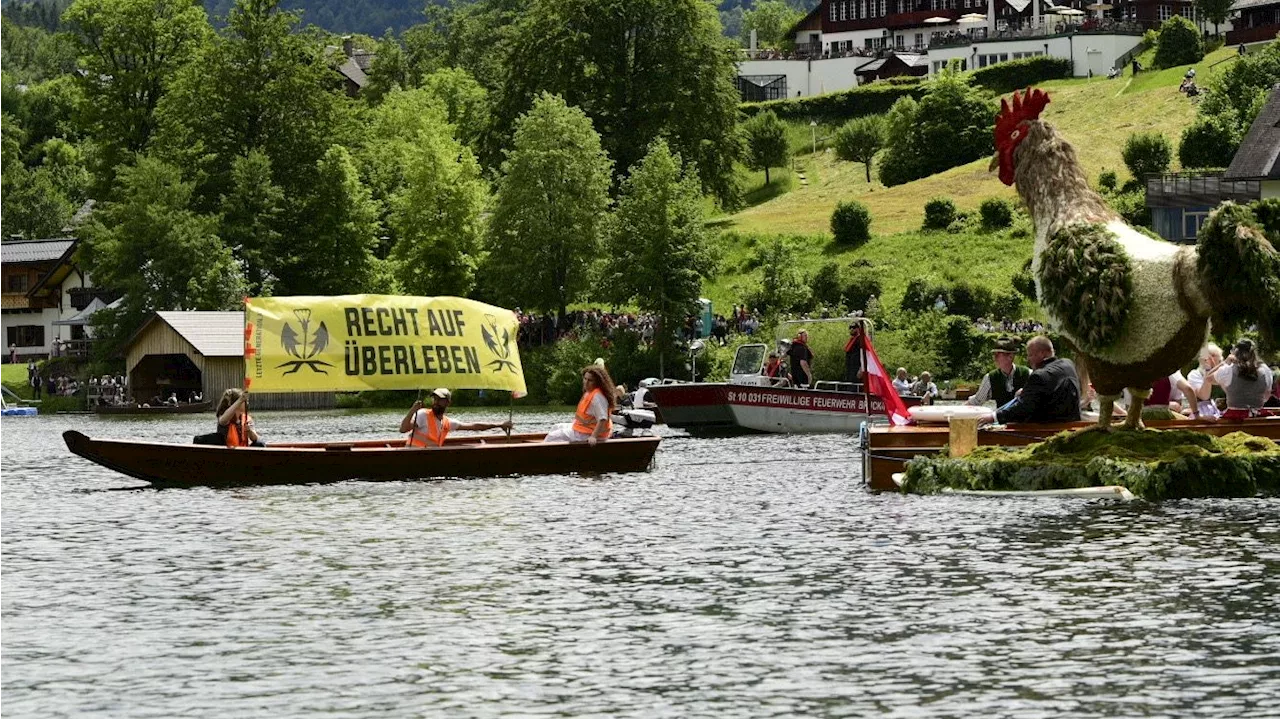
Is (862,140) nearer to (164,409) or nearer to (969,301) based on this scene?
(969,301)

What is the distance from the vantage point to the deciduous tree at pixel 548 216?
9200 cm

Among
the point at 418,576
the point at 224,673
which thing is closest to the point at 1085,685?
the point at 224,673

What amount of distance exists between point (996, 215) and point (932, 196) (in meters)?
11.5

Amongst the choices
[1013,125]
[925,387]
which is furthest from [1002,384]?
[925,387]

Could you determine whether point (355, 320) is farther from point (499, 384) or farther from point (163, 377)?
point (163, 377)

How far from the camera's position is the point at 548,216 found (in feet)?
303

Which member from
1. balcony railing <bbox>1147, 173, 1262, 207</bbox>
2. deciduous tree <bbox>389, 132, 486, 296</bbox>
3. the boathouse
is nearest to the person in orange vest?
deciduous tree <bbox>389, 132, 486, 296</bbox>

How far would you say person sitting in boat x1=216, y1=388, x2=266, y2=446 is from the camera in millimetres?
38750

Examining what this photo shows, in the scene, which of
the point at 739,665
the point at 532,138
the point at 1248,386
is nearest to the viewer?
the point at 739,665

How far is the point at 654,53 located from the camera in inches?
4434

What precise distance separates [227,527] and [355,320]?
10039mm

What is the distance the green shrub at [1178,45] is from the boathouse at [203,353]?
216ft

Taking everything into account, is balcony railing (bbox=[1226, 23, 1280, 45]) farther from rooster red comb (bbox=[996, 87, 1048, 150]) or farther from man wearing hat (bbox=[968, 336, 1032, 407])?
rooster red comb (bbox=[996, 87, 1048, 150])

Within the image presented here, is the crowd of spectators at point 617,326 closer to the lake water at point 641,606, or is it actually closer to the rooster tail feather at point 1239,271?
the lake water at point 641,606
